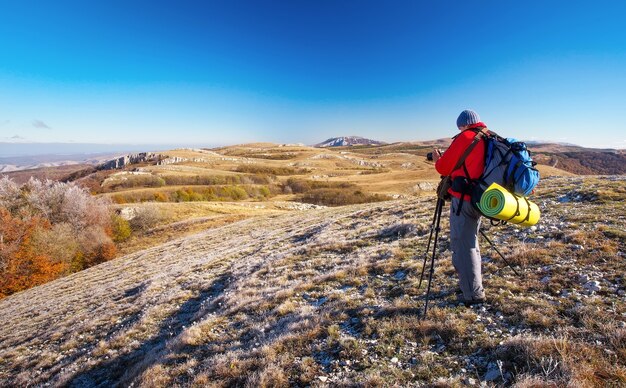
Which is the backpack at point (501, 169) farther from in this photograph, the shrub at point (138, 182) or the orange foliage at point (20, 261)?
the shrub at point (138, 182)

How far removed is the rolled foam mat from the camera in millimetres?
5613

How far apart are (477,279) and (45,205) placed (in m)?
73.1

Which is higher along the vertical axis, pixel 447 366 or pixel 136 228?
pixel 447 366

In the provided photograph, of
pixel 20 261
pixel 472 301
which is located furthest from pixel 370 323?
pixel 20 261

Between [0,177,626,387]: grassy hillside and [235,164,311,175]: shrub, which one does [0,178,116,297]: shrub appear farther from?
[235,164,311,175]: shrub

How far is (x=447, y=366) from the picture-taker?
5.34 m

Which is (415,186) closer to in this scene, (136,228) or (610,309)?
(136,228)

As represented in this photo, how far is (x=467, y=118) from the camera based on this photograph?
6.86 meters

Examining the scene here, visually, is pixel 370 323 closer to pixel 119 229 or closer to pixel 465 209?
pixel 465 209

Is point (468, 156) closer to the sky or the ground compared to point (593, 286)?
closer to the sky

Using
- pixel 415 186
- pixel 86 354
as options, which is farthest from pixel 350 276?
pixel 415 186

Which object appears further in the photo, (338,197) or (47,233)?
(338,197)

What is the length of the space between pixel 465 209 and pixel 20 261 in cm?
6115

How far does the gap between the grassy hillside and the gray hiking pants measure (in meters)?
0.50
